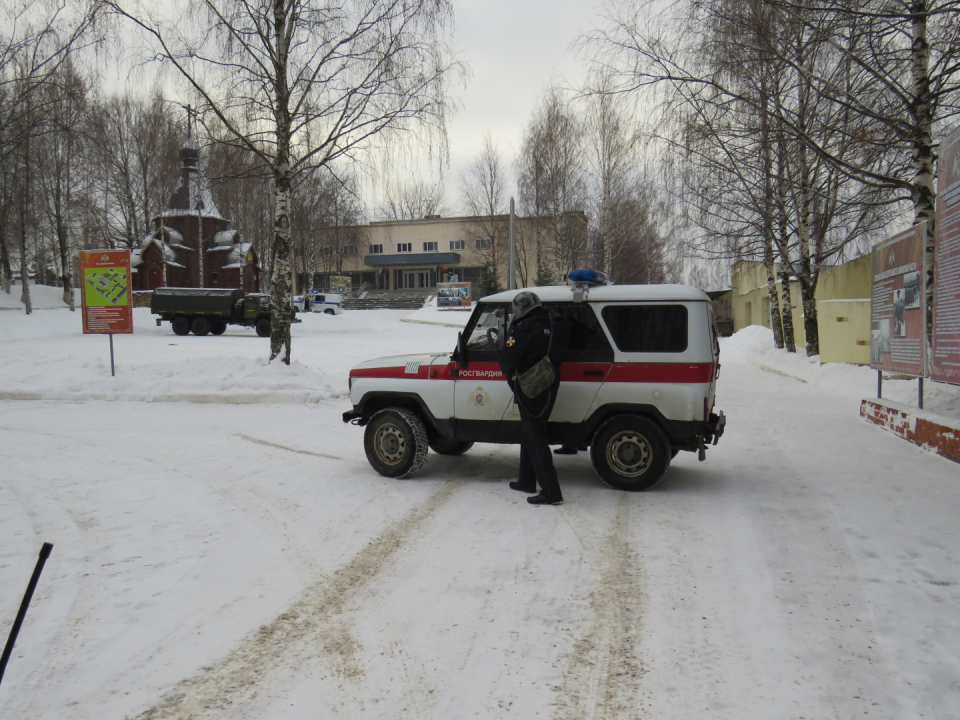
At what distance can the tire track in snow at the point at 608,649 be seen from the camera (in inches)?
108

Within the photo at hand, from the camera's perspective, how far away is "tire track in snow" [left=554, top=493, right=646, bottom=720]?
2738mm

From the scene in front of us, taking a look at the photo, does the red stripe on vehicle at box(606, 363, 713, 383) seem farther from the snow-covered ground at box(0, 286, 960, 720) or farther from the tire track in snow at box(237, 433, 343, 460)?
the tire track in snow at box(237, 433, 343, 460)

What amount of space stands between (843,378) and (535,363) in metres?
12.0

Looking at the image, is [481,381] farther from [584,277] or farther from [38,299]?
[38,299]

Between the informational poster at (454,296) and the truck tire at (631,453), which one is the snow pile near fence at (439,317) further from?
the truck tire at (631,453)

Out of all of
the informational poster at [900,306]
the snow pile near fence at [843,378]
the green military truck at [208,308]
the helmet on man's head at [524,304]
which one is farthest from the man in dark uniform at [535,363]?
the green military truck at [208,308]

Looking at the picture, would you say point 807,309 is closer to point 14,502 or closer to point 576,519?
point 576,519

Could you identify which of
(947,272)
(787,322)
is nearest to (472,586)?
(947,272)

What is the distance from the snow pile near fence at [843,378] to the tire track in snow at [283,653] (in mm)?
7681

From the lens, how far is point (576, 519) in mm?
5203

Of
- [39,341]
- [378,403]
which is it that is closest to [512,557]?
[378,403]

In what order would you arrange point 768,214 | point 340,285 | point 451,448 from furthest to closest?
point 340,285, point 768,214, point 451,448

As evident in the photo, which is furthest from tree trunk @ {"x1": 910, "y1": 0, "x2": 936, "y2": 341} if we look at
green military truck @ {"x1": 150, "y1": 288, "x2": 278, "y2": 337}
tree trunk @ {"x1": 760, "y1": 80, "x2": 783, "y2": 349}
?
green military truck @ {"x1": 150, "y1": 288, "x2": 278, "y2": 337}

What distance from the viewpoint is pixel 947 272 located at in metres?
7.31
